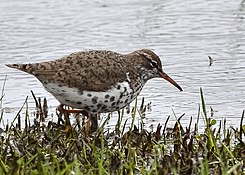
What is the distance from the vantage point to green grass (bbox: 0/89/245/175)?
5.05 m

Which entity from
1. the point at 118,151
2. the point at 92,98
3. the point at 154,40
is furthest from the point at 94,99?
the point at 154,40

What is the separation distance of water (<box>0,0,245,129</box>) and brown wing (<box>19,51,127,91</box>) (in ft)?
1.98

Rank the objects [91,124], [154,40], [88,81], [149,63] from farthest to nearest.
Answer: [154,40] → [149,63] → [91,124] → [88,81]

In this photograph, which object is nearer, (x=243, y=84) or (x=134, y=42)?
(x=243, y=84)

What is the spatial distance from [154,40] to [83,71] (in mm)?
3025

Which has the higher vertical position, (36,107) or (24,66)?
(24,66)

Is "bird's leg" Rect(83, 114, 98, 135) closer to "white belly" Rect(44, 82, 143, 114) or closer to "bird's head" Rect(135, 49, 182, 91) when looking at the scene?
"white belly" Rect(44, 82, 143, 114)

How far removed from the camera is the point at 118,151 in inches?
219

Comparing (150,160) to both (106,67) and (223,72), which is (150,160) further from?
(223,72)

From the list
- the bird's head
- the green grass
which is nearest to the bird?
the green grass

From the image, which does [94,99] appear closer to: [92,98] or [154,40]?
[92,98]

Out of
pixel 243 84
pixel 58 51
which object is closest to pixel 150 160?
pixel 243 84

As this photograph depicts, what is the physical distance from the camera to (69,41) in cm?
967

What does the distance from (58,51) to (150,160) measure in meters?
3.76
